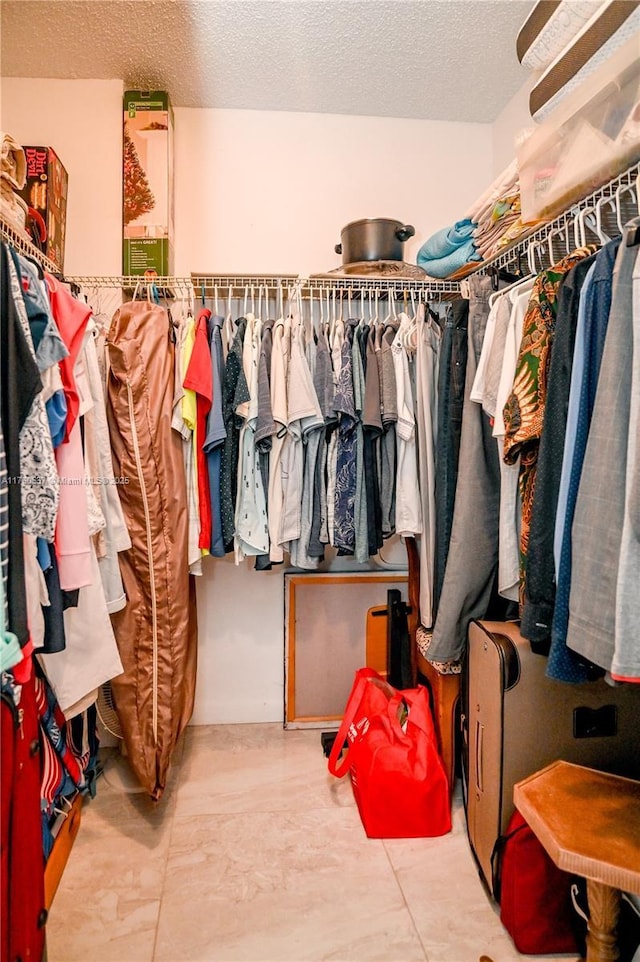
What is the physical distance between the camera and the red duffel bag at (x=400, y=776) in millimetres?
1572

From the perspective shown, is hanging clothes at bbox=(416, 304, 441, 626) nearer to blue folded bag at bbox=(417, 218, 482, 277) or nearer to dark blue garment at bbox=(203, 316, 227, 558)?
blue folded bag at bbox=(417, 218, 482, 277)

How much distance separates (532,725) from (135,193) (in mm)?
2248

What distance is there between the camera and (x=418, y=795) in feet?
5.16

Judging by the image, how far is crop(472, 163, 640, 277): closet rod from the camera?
111 centimetres

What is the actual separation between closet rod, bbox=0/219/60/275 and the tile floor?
1.74 metres

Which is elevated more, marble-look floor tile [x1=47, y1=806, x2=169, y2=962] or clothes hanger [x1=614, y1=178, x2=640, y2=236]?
clothes hanger [x1=614, y1=178, x2=640, y2=236]

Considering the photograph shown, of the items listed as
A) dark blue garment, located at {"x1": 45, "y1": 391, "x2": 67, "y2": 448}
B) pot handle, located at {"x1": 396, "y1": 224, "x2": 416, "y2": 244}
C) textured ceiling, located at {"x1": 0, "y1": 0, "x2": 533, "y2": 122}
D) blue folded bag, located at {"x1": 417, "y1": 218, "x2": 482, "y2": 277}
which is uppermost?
textured ceiling, located at {"x1": 0, "y1": 0, "x2": 533, "y2": 122}

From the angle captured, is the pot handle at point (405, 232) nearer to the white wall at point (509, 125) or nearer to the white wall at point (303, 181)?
the white wall at point (303, 181)

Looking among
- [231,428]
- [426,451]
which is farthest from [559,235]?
[231,428]

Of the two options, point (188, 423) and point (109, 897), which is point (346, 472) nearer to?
point (188, 423)

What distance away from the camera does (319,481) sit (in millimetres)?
1728

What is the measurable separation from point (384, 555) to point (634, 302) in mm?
1526

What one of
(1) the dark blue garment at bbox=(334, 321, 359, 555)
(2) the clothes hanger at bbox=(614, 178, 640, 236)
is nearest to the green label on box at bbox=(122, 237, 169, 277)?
(1) the dark blue garment at bbox=(334, 321, 359, 555)

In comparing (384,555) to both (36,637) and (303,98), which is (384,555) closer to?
(36,637)
